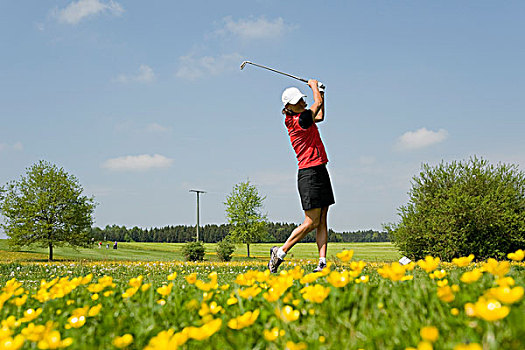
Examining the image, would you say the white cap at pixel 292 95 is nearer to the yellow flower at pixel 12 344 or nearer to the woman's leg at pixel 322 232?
the woman's leg at pixel 322 232

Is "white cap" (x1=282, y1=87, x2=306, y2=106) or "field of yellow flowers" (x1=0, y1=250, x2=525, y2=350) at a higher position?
"white cap" (x1=282, y1=87, x2=306, y2=106)

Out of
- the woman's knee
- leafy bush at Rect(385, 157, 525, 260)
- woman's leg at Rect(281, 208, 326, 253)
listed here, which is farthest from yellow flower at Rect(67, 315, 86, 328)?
leafy bush at Rect(385, 157, 525, 260)

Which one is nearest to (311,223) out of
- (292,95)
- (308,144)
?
(308,144)

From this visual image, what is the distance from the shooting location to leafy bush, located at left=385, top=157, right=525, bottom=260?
53.5ft

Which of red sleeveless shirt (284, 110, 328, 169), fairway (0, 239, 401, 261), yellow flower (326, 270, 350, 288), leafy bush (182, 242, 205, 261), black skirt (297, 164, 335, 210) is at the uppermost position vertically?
red sleeveless shirt (284, 110, 328, 169)

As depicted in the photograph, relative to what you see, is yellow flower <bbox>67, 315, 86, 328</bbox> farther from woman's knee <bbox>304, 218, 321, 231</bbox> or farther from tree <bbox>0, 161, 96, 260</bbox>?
tree <bbox>0, 161, 96, 260</bbox>

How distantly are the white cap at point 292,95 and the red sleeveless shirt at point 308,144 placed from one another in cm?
23

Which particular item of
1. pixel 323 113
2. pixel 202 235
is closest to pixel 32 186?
pixel 323 113

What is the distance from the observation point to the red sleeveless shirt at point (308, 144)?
5801 millimetres

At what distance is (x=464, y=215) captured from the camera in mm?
Result: 16297

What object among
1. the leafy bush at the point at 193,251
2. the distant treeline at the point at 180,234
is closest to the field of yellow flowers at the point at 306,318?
the leafy bush at the point at 193,251

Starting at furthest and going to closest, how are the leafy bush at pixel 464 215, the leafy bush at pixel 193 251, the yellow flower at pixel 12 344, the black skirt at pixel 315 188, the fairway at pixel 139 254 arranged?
the fairway at pixel 139 254 → the leafy bush at pixel 193 251 → the leafy bush at pixel 464 215 → the black skirt at pixel 315 188 → the yellow flower at pixel 12 344

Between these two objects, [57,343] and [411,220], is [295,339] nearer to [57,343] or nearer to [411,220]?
[57,343]

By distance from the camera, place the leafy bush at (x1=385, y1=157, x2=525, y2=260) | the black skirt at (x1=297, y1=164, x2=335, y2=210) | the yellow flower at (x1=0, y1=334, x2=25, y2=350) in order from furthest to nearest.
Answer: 1. the leafy bush at (x1=385, y1=157, x2=525, y2=260)
2. the black skirt at (x1=297, y1=164, x2=335, y2=210)
3. the yellow flower at (x1=0, y1=334, x2=25, y2=350)
